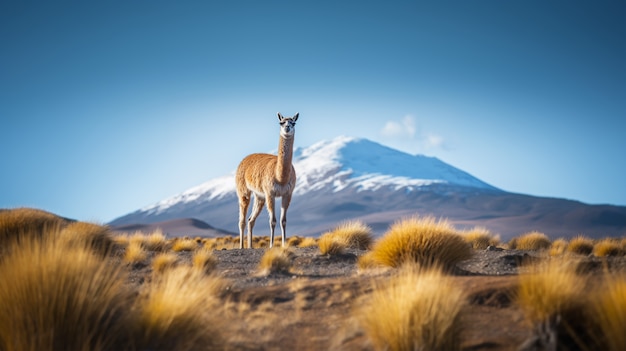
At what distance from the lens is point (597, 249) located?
11.9 metres

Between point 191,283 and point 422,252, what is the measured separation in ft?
12.0

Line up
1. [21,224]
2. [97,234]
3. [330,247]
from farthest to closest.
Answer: [97,234], [21,224], [330,247]

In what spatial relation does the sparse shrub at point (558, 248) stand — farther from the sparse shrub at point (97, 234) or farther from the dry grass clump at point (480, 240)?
the sparse shrub at point (97, 234)

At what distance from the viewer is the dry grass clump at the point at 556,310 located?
3576mm

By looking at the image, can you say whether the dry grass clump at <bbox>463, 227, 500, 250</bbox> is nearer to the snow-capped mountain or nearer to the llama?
the llama

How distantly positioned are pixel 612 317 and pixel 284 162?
9244mm

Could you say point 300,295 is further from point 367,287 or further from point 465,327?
point 465,327

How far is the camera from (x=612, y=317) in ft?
11.3

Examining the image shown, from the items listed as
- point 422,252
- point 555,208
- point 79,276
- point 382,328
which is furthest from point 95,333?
point 555,208

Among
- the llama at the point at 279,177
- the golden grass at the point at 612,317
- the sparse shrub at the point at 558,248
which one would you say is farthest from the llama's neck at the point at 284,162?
the golden grass at the point at 612,317

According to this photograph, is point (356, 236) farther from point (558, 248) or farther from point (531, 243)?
point (531, 243)

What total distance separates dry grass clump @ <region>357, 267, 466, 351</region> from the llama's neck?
8.33 metres

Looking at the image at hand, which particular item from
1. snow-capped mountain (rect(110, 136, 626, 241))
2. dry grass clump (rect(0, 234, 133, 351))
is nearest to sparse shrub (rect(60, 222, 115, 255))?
dry grass clump (rect(0, 234, 133, 351))

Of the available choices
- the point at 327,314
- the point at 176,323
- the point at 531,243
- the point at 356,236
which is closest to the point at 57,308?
the point at 176,323
